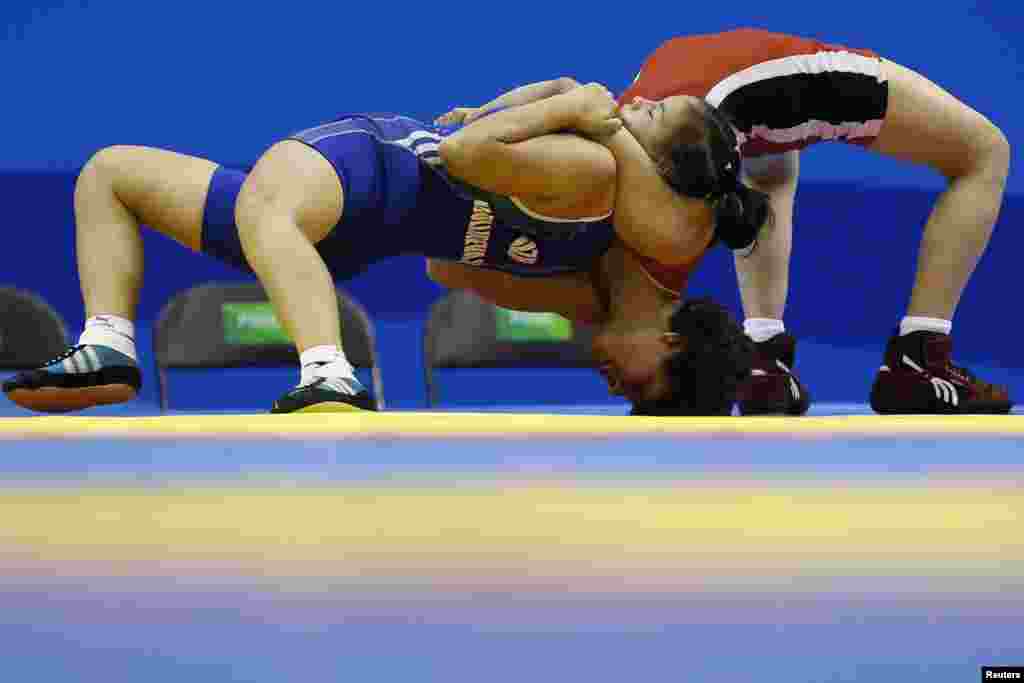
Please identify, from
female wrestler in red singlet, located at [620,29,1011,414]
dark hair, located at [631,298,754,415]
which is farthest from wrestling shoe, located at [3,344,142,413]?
female wrestler in red singlet, located at [620,29,1011,414]

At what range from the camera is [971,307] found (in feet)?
12.6

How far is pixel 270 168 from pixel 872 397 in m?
1.09

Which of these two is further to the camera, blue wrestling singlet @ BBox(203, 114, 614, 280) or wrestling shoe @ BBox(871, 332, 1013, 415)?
wrestling shoe @ BBox(871, 332, 1013, 415)

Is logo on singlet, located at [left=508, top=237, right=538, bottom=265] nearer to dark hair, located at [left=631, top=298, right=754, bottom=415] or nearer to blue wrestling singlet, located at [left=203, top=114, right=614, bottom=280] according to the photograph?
blue wrestling singlet, located at [left=203, top=114, right=614, bottom=280]

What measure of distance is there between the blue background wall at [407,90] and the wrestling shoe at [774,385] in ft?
4.62

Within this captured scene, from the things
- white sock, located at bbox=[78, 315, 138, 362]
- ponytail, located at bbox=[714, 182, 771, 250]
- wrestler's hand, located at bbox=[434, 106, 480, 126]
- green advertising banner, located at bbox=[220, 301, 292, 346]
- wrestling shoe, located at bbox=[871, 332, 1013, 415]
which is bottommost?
wrestling shoe, located at bbox=[871, 332, 1013, 415]

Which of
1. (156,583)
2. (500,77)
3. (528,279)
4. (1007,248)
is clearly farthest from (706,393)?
(1007,248)

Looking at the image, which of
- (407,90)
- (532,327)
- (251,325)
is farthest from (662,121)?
(407,90)

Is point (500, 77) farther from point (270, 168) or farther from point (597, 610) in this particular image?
point (597, 610)

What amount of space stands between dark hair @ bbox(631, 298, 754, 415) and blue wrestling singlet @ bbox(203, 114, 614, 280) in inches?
6.4

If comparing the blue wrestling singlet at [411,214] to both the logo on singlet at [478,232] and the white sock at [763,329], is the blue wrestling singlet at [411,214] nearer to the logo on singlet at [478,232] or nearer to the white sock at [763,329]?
the logo on singlet at [478,232]

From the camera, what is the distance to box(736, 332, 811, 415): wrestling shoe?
218 cm

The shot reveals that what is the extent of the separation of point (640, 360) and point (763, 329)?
549 mm

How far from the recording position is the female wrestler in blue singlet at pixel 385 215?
1618 mm
